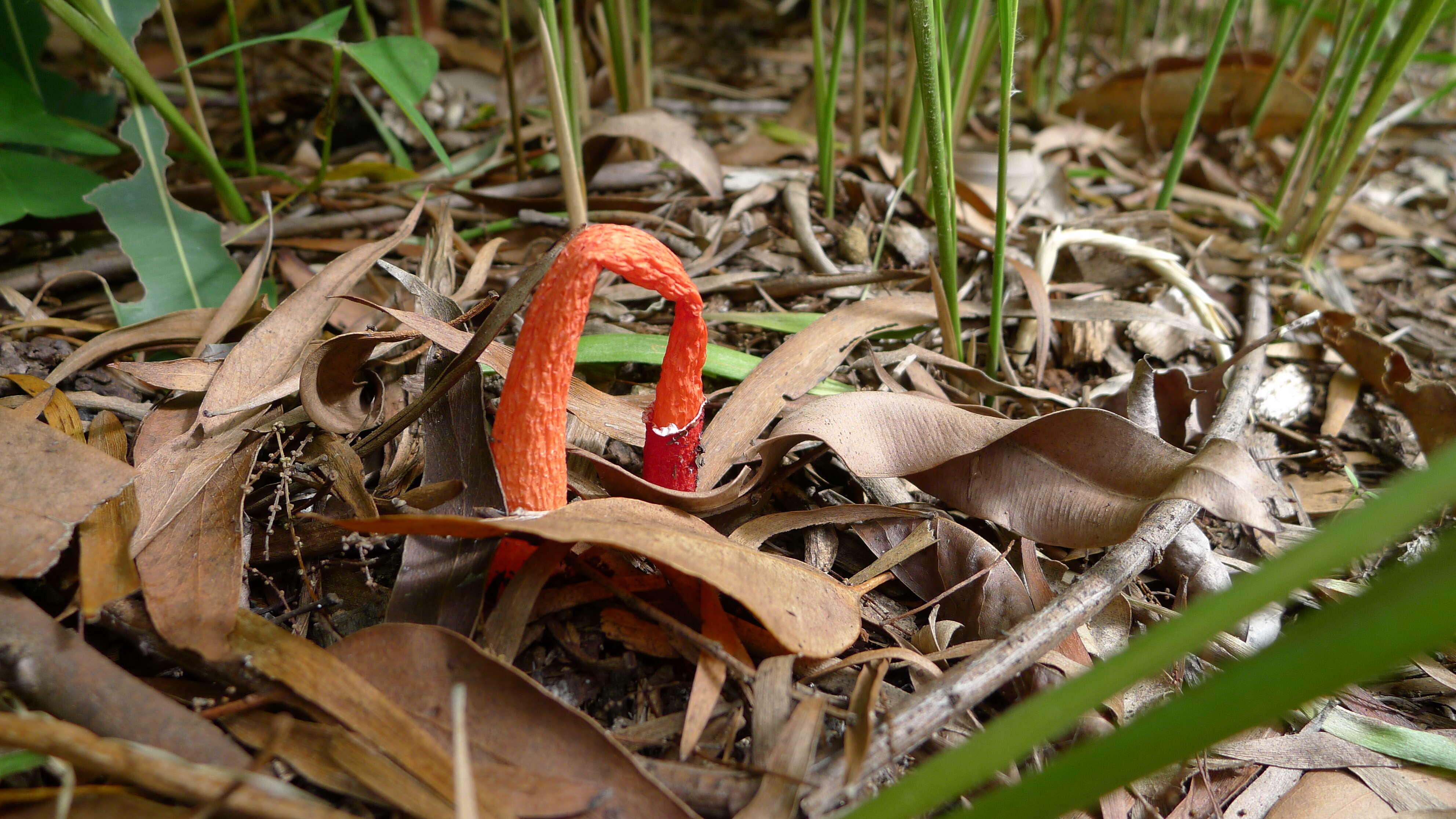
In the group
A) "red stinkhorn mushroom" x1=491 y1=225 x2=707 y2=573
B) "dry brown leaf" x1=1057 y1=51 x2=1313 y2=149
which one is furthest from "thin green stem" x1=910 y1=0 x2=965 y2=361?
"dry brown leaf" x1=1057 y1=51 x2=1313 y2=149

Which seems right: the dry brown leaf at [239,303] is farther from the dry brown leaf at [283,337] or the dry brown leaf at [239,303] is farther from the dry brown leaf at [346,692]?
the dry brown leaf at [346,692]

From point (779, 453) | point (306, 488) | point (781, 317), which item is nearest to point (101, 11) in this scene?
point (306, 488)

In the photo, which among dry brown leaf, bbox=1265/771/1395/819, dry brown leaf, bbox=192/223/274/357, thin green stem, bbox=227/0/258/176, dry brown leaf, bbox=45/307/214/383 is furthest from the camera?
thin green stem, bbox=227/0/258/176

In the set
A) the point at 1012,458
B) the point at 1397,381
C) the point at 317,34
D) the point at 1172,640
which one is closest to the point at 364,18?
the point at 317,34

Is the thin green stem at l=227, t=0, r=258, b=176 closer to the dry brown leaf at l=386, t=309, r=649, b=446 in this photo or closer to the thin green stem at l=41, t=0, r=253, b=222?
the thin green stem at l=41, t=0, r=253, b=222

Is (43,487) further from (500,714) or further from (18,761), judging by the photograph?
(500,714)
